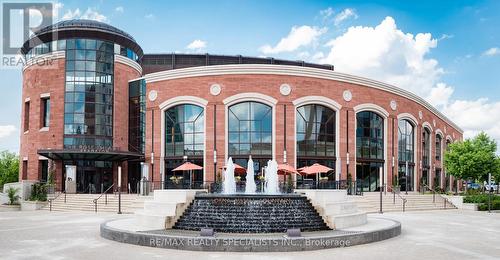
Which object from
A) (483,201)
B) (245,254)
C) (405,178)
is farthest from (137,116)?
(245,254)

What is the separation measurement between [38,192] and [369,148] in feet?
94.0

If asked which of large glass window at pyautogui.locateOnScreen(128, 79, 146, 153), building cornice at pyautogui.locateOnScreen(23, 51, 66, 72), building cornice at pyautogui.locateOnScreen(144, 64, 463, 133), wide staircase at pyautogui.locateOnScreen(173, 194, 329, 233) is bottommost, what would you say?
wide staircase at pyautogui.locateOnScreen(173, 194, 329, 233)

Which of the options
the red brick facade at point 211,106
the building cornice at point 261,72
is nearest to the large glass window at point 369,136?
the red brick facade at point 211,106

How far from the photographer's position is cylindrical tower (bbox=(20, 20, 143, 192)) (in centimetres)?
4294

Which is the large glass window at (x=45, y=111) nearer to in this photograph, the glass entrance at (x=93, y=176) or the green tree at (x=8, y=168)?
the glass entrance at (x=93, y=176)

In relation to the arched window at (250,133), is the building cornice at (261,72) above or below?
above

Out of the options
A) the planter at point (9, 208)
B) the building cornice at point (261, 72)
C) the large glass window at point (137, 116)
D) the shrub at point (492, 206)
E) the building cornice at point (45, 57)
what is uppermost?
the building cornice at point (45, 57)

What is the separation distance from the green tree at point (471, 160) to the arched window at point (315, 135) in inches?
484

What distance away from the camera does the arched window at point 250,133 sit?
1571 inches

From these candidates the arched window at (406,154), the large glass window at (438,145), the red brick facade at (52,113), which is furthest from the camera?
the large glass window at (438,145)

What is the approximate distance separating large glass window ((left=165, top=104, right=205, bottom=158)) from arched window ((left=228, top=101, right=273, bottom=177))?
9.05 feet

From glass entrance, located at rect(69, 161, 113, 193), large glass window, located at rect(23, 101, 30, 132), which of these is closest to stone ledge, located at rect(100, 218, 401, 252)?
glass entrance, located at rect(69, 161, 113, 193)

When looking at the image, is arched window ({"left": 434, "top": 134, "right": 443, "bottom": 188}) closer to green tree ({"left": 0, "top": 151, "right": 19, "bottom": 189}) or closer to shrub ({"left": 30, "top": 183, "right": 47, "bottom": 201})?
shrub ({"left": 30, "top": 183, "right": 47, "bottom": 201})

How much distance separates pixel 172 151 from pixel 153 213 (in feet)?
78.6
